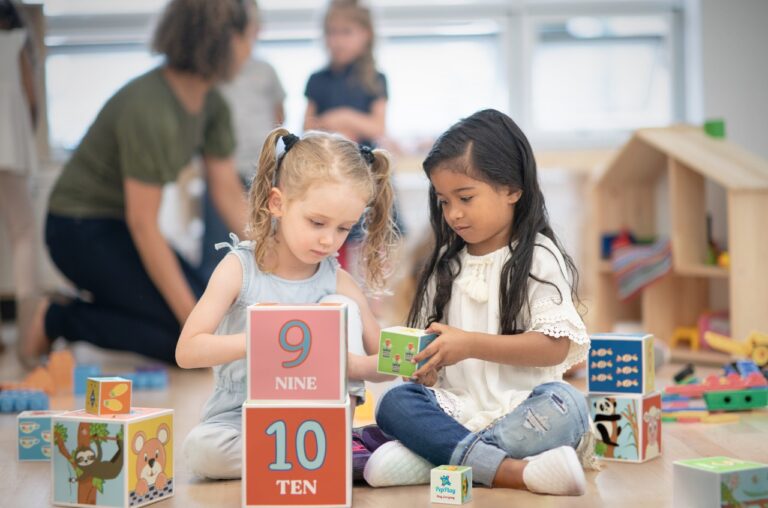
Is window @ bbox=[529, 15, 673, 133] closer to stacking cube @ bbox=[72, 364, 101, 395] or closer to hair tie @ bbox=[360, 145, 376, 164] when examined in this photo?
stacking cube @ bbox=[72, 364, 101, 395]

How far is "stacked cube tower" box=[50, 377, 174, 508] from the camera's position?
1450mm

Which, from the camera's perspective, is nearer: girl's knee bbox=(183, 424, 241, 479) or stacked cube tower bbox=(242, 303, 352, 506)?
stacked cube tower bbox=(242, 303, 352, 506)

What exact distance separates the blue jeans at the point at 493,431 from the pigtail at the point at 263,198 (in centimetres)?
36

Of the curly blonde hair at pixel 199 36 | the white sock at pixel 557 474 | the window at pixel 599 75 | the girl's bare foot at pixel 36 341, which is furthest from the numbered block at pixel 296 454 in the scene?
the window at pixel 599 75

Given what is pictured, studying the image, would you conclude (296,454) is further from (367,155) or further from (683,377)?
(683,377)

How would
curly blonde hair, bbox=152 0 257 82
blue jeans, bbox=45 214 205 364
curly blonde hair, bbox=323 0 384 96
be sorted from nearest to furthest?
curly blonde hair, bbox=152 0 257 82 < blue jeans, bbox=45 214 205 364 < curly blonde hair, bbox=323 0 384 96

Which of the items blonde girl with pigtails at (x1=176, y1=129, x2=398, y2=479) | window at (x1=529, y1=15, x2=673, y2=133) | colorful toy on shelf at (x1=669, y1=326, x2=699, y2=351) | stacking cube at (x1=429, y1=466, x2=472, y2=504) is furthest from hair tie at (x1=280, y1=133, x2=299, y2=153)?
window at (x1=529, y1=15, x2=673, y2=133)

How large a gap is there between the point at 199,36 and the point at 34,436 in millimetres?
1462

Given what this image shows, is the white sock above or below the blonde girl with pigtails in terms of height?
below

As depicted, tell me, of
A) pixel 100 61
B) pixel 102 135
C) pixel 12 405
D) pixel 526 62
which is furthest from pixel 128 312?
pixel 526 62

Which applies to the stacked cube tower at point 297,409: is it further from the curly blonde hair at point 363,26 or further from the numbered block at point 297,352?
the curly blonde hair at point 363,26

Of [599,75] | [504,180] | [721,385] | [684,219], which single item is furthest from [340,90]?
[504,180]

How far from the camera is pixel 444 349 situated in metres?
1.55

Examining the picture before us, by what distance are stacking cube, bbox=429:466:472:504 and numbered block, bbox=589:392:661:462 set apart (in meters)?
0.40
